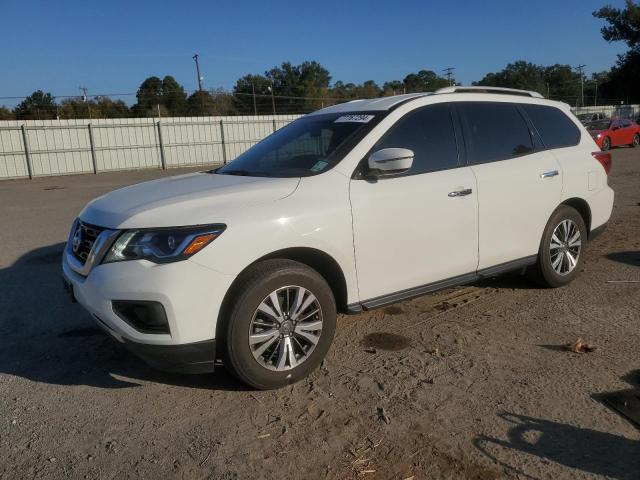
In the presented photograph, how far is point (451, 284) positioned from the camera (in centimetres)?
423

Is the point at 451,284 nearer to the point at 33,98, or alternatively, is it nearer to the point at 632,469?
the point at 632,469

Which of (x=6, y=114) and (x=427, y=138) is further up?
(x=6, y=114)

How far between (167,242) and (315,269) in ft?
3.40

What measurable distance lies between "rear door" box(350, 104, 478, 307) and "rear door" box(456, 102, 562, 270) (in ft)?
0.53

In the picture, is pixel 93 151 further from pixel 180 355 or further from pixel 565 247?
pixel 180 355

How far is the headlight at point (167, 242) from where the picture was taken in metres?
3.04

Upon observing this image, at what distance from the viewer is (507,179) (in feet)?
14.8

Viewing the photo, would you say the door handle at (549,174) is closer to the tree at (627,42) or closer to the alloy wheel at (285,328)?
the alloy wheel at (285,328)

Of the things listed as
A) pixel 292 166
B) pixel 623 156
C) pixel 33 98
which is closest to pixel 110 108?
pixel 33 98

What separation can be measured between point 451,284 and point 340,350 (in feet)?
3.34

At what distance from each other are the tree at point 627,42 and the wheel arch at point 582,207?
5017 centimetres

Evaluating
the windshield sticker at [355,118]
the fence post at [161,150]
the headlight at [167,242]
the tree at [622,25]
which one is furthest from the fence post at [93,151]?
the tree at [622,25]

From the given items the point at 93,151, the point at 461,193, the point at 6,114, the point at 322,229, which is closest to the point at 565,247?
the point at 461,193

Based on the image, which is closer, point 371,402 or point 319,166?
point 371,402
